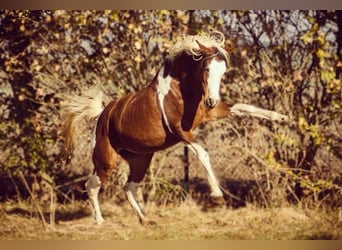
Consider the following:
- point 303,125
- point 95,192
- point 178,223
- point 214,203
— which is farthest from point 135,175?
point 303,125

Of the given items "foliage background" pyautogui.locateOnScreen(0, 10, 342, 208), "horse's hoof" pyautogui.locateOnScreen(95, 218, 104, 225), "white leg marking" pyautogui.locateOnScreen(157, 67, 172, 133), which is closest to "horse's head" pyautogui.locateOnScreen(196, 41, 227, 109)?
"foliage background" pyautogui.locateOnScreen(0, 10, 342, 208)

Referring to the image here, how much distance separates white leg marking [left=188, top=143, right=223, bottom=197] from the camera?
3.55m

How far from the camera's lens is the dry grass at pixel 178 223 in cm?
356

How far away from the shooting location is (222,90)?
3559mm

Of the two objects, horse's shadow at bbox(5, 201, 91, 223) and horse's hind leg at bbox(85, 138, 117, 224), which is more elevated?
horse's hind leg at bbox(85, 138, 117, 224)

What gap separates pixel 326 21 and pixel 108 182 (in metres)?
1.81

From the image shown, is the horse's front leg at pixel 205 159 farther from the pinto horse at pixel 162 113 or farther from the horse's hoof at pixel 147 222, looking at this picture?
the horse's hoof at pixel 147 222

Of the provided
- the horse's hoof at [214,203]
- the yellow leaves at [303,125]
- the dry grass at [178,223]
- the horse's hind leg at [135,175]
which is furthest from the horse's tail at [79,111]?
the yellow leaves at [303,125]

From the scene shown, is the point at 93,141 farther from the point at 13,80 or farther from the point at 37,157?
the point at 13,80

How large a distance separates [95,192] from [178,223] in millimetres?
601

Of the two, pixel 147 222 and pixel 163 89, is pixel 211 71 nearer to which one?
pixel 163 89

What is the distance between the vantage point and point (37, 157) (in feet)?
12.2

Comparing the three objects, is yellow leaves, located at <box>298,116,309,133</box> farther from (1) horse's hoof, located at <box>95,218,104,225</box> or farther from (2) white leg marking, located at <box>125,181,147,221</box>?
(1) horse's hoof, located at <box>95,218,104,225</box>
